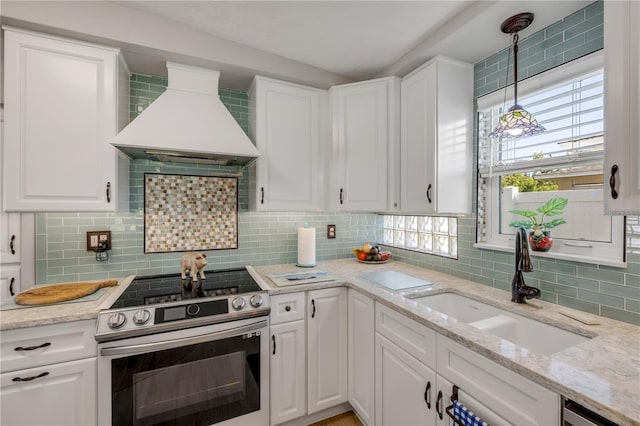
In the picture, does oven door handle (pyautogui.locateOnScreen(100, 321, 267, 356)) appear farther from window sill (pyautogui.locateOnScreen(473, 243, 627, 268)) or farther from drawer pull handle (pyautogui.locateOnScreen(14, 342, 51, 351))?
window sill (pyautogui.locateOnScreen(473, 243, 627, 268))

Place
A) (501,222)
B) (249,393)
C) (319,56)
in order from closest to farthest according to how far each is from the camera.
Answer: (249,393)
(501,222)
(319,56)

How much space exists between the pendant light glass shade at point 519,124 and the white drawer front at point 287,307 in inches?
59.4

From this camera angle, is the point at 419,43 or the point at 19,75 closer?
the point at 19,75

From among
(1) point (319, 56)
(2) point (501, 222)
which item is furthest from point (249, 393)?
(1) point (319, 56)

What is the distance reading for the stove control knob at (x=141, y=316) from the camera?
139 centimetres

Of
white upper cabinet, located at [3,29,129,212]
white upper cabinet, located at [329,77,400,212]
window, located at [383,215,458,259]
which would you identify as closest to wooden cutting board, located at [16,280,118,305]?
white upper cabinet, located at [3,29,129,212]

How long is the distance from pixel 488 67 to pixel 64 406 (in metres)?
2.99

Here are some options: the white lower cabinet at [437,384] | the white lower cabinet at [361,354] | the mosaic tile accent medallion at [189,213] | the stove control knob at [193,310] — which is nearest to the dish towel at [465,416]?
the white lower cabinet at [437,384]

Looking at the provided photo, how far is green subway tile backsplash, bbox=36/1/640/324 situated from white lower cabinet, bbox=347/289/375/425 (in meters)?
0.75

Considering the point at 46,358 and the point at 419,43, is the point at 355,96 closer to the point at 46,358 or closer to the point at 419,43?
the point at 419,43

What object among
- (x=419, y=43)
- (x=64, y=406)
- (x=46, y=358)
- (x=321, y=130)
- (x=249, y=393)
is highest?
(x=419, y=43)

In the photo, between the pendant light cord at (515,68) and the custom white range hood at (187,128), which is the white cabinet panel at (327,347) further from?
the pendant light cord at (515,68)

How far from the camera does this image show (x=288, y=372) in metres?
1.77

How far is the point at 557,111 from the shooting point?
152 cm
